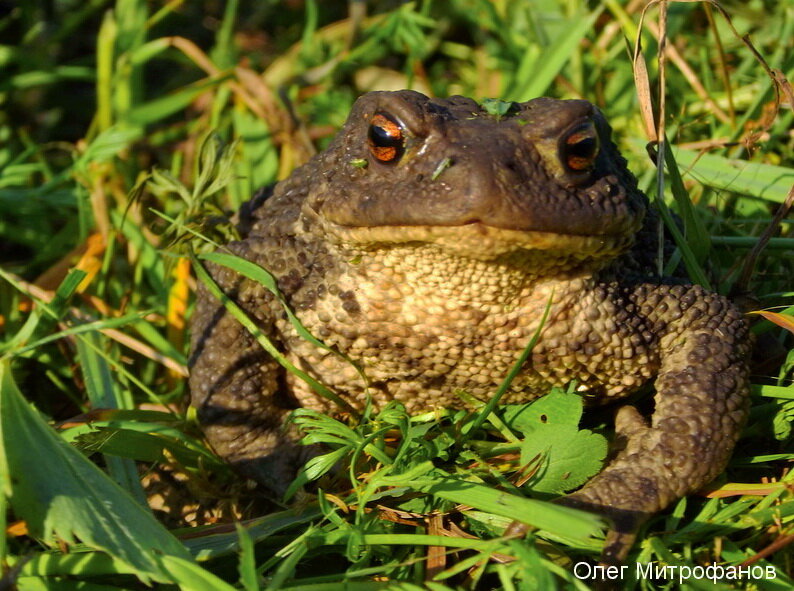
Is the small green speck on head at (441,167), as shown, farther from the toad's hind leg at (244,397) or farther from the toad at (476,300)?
the toad's hind leg at (244,397)

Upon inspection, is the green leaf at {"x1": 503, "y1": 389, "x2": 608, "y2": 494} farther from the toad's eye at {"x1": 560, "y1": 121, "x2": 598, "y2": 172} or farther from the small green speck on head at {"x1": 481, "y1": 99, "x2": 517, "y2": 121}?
the small green speck on head at {"x1": 481, "y1": 99, "x2": 517, "y2": 121}

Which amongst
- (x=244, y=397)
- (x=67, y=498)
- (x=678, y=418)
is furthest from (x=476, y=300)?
(x=67, y=498)

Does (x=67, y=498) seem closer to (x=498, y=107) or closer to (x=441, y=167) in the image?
(x=441, y=167)

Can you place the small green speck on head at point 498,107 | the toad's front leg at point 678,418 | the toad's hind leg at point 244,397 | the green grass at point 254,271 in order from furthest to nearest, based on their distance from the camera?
the toad's hind leg at point 244,397 < the small green speck on head at point 498,107 < the toad's front leg at point 678,418 < the green grass at point 254,271

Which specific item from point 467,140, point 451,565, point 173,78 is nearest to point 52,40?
point 173,78

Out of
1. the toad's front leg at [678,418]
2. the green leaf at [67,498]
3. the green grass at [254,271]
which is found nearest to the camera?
the green leaf at [67,498]

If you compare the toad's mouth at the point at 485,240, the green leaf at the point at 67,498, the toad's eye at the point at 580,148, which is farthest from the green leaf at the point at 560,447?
the green leaf at the point at 67,498
